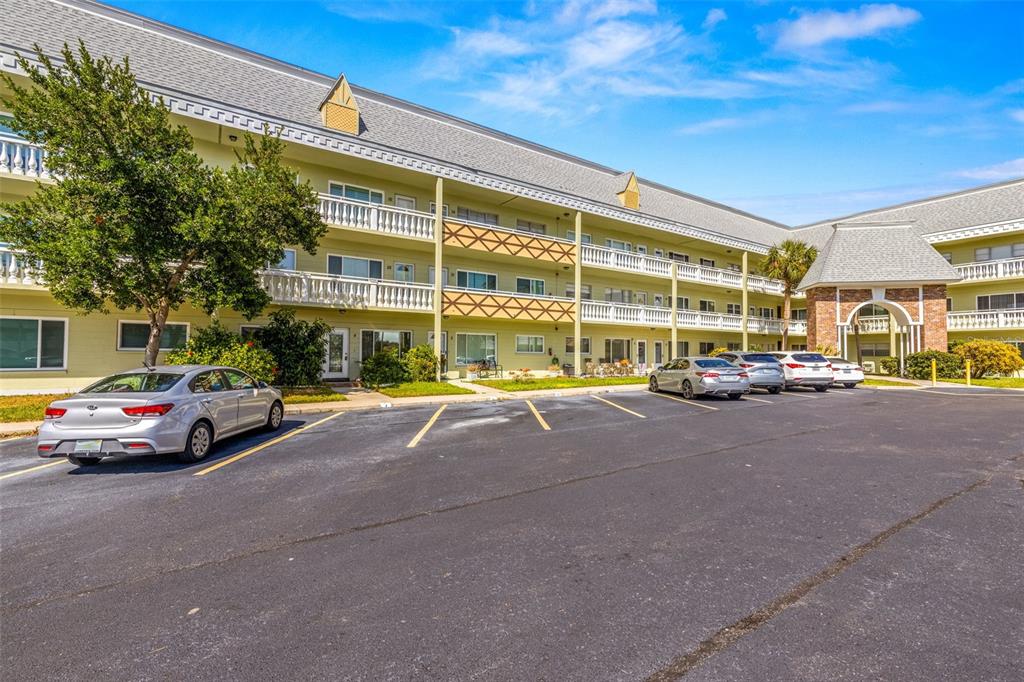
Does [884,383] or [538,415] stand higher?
[884,383]

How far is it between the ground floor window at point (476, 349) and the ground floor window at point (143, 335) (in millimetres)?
11701

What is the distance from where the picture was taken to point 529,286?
2612 cm

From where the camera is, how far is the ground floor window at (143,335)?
16641 mm

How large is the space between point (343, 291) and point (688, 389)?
14.1m

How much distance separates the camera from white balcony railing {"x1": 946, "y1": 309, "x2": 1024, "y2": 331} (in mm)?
27672

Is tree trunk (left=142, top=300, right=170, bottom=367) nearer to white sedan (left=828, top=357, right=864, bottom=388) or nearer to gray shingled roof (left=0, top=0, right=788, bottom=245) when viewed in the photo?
gray shingled roof (left=0, top=0, right=788, bottom=245)

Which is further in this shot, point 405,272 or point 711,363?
point 405,272

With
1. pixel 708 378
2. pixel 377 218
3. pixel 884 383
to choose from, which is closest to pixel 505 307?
pixel 377 218

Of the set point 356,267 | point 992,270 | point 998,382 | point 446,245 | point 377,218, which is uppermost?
point 377,218

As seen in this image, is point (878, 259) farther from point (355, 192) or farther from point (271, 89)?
point (271, 89)

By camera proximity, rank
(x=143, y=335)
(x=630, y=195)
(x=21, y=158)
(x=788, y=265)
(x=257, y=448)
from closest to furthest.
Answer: (x=257, y=448), (x=21, y=158), (x=143, y=335), (x=630, y=195), (x=788, y=265)

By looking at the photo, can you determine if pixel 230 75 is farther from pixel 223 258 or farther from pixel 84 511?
pixel 84 511

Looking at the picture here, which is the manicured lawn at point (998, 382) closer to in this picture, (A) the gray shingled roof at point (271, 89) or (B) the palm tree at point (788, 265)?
(B) the palm tree at point (788, 265)

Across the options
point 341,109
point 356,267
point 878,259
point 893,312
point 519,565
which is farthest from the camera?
point 878,259
